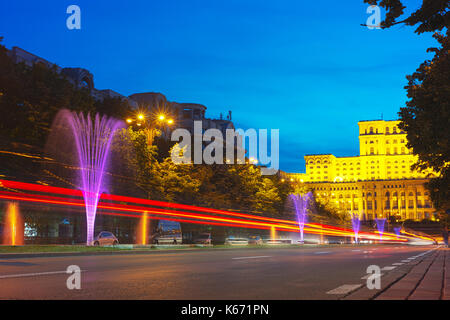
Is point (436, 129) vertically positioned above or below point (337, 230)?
above

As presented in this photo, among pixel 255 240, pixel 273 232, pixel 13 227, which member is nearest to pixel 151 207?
pixel 13 227

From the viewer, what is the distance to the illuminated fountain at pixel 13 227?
31.0 m

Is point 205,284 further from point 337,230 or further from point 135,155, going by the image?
point 337,230

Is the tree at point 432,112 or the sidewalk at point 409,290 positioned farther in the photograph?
the tree at point 432,112

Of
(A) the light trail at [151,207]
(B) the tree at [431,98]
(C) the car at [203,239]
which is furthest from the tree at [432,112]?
(C) the car at [203,239]

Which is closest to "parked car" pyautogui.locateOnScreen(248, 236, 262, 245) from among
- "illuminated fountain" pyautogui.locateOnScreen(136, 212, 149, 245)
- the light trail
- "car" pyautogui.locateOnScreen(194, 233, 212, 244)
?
the light trail

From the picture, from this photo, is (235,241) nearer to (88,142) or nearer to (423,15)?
(88,142)

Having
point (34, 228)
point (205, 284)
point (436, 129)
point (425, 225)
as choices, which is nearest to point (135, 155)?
point (34, 228)

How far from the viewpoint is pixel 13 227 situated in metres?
31.9

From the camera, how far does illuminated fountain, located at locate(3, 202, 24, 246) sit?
102 feet

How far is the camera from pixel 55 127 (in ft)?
126

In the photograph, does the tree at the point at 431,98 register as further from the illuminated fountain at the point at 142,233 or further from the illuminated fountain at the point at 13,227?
the illuminated fountain at the point at 13,227
